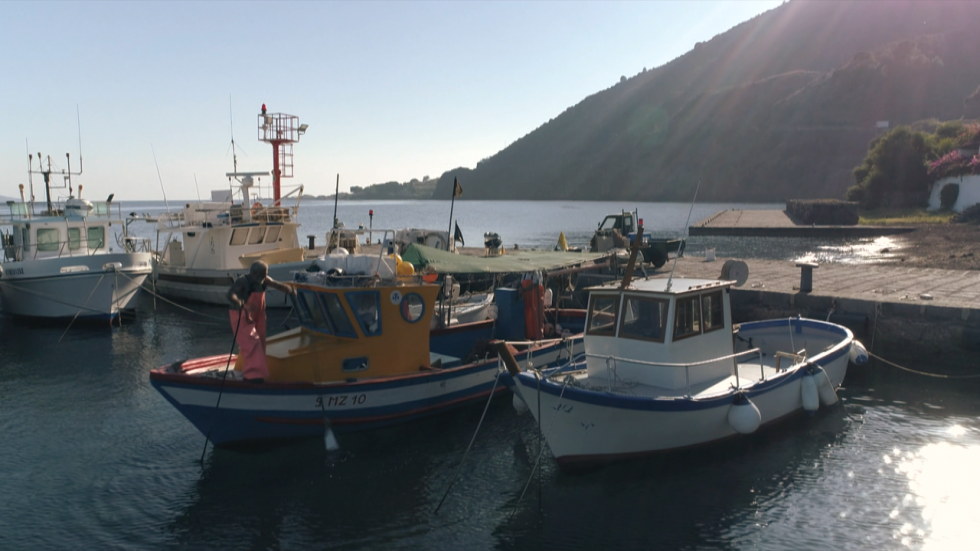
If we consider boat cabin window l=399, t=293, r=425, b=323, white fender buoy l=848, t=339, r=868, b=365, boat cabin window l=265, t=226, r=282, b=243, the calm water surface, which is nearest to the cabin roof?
the calm water surface

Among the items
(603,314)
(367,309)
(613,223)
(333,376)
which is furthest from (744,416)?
(613,223)

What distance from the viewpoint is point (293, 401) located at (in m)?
11.1

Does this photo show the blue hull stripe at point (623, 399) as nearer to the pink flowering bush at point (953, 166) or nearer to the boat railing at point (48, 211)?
the boat railing at point (48, 211)

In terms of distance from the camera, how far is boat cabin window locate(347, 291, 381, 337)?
1171 centimetres

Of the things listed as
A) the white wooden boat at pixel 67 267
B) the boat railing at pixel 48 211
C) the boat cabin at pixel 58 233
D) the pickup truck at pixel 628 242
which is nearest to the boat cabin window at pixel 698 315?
the pickup truck at pixel 628 242

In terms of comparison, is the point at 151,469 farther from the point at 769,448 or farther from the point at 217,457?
the point at 769,448

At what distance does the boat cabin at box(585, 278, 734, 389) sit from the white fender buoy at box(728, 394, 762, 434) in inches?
30.8

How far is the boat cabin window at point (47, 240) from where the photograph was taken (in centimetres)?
2520

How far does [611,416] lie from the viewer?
32.6 ft

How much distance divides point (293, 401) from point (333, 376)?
86cm

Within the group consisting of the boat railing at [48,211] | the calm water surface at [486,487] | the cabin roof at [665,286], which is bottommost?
the calm water surface at [486,487]

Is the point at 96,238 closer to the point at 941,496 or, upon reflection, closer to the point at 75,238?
the point at 75,238

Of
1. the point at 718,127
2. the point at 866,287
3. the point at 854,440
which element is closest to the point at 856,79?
the point at 718,127

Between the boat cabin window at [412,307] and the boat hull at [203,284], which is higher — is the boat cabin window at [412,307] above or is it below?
above
